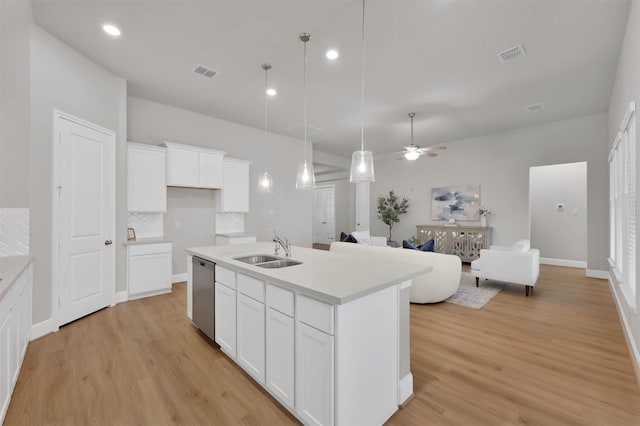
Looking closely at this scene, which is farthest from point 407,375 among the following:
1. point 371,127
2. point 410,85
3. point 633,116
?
point 371,127

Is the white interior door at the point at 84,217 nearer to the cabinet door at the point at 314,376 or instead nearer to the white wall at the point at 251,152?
the white wall at the point at 251,152

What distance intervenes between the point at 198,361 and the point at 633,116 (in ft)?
14.8

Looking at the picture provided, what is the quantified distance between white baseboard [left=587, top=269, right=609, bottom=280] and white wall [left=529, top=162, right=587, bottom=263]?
1.37 metres

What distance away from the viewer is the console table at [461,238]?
6734mm

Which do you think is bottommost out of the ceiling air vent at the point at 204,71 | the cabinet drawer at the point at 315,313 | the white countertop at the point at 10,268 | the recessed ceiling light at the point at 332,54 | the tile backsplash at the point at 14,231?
the cabinet drawer at the point at 315,313

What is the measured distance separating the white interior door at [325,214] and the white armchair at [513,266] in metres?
6.24

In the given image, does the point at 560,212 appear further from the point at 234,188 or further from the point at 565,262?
the point at 234,188

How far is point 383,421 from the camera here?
5.89 ft

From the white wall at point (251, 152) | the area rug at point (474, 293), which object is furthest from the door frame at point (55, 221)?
the area rug at point (474, 293)

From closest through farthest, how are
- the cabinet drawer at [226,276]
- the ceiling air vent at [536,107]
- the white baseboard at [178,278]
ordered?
the cabinet drawer at [226,276]
the ceiling air vent at [536,107]
the white baseboard at [178,278]

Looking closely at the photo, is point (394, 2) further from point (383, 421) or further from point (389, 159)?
point (389, 159)

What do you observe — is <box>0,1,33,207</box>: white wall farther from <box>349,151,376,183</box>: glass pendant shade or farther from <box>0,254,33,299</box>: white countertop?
<box>349,151,376,183</box>: glass pendant shade

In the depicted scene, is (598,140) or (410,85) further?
(598,140)

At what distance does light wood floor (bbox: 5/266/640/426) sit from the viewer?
1882 millimetres
